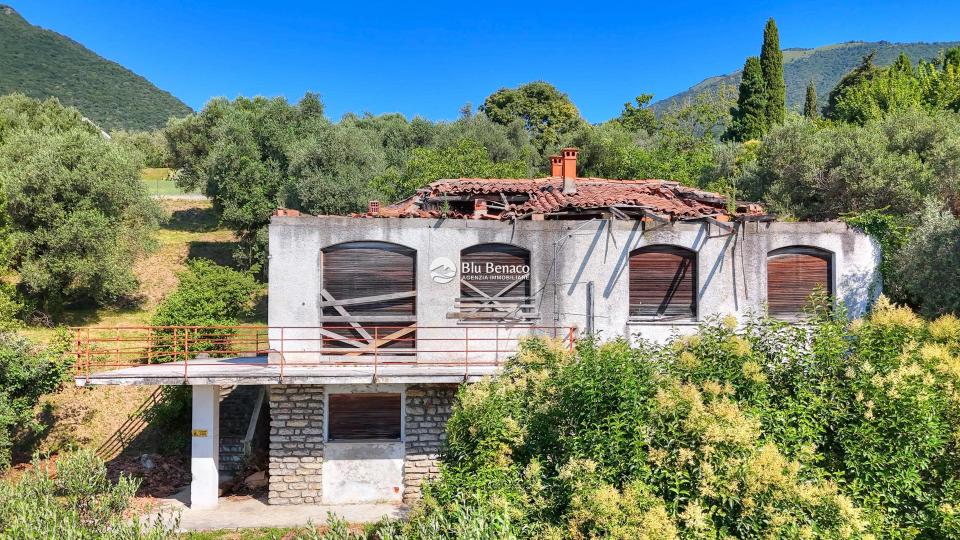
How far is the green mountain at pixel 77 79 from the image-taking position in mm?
83125

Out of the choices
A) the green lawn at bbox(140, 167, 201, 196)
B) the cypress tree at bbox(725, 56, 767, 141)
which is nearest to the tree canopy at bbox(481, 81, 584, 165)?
the cypress tree at bbox(725, 56, 767, 141)

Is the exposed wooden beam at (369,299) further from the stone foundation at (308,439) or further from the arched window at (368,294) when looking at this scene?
the stone foundation at (308,439)

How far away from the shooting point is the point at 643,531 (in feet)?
21.8

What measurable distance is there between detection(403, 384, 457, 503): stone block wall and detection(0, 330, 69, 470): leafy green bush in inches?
404

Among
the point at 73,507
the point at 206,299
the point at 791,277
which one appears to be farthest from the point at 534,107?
the point at 73,507

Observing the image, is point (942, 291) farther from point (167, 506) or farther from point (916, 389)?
point (167, 506)

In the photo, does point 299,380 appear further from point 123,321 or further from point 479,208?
point 123,321

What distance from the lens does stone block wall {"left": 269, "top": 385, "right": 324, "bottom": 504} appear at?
1385 cm

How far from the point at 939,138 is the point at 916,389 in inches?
729

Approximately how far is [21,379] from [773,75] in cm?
4715

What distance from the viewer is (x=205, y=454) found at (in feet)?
44.9

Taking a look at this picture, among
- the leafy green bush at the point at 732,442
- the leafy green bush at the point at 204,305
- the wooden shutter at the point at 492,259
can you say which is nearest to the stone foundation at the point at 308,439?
the wooden shutter at the point at 492,259

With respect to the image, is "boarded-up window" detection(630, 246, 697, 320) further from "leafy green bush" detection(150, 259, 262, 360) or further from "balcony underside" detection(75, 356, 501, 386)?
"leafy green bush" detection(150, 259, 262, 360)

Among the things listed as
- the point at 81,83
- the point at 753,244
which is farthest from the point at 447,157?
the point at 81,83
